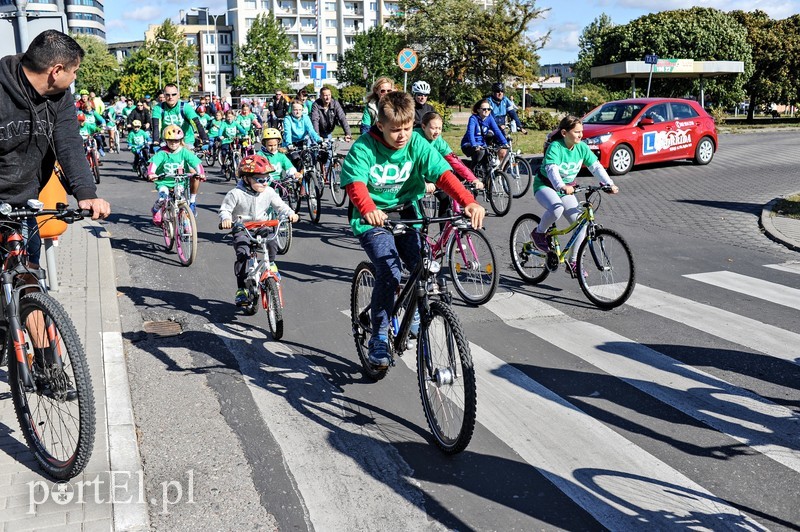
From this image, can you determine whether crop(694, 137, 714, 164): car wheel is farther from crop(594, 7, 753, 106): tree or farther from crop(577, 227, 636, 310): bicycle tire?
crop(594, 7, 753, 106): tree

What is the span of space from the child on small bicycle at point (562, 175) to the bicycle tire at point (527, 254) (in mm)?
121

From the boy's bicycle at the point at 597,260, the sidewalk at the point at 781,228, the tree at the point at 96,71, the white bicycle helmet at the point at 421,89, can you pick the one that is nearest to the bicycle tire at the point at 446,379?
the boy's bicycle at the point at 597,260

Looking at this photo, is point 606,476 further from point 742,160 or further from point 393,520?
point 742,160

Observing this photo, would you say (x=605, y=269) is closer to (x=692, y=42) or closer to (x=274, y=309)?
(x=274, y=309)

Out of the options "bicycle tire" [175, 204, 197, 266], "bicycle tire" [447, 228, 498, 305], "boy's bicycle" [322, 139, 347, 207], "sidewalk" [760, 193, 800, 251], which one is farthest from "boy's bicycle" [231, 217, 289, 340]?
"sidewalk" [760, 193, 800, 251]

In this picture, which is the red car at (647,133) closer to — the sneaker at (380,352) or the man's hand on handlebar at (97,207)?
the sneaker at (380,352)

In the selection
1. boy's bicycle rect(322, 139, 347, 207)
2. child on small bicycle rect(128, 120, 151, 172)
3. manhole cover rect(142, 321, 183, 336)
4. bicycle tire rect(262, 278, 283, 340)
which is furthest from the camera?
child on small bicycle rect(128, 120, 151, 172)

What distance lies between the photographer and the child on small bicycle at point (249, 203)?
7.32 meters

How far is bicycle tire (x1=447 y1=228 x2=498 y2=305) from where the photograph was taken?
7.69 metres

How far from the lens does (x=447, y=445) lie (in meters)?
4.48

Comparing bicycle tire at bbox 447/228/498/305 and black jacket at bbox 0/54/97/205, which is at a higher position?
black jacket at bbox 0/54/97/205

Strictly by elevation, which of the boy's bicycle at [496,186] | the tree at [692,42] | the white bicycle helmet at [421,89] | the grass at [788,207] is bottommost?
the grass at [788,207]

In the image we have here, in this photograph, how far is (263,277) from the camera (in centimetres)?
688

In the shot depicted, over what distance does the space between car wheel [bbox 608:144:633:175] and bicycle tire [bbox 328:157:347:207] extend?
295 inches
